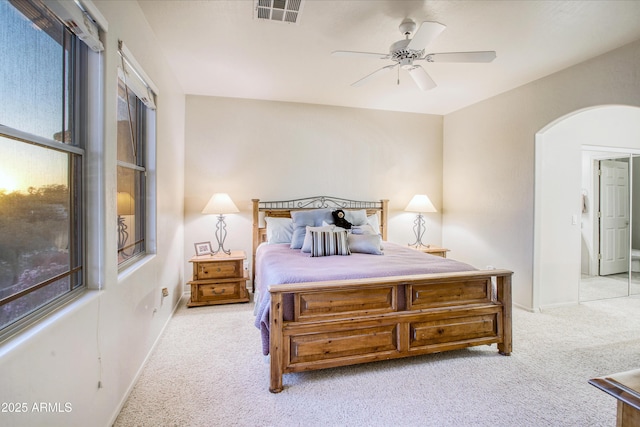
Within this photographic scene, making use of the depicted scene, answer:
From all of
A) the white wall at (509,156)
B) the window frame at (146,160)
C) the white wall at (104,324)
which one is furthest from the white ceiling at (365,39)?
the window frame at (146,160)

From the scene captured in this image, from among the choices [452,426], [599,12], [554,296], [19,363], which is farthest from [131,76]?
[554,296]

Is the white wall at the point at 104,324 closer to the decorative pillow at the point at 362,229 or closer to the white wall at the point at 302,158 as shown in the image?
Result: the white wall at the point at 302,158

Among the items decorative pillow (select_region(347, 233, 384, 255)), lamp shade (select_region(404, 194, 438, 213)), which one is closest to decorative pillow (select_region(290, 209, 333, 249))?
decorative pillow (select_region(347, 233, 384, 255))

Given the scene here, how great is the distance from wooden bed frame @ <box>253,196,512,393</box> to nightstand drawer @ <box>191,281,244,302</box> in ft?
6.12

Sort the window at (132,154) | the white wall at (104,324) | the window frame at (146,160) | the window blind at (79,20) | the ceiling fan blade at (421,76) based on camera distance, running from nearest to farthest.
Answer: the white wall at (104,324) < the window blind at (79,20) < the window at (132,154) < the window frame at (146,160) < the ceiling fan blade at (421,76)

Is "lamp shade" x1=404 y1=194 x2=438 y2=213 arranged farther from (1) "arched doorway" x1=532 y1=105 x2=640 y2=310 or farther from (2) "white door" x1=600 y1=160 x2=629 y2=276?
(2) "white door" x1=600 y1=160 x2=629 y2=276

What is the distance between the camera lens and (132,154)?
2.36 m

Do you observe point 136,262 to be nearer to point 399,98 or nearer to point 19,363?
point 19,363

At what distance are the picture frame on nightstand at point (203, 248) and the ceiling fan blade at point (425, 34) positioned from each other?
127 inches

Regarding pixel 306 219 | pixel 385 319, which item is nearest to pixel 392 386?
pixel 385 319

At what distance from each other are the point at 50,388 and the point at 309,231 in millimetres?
2397

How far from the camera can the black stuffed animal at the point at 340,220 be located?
3775 mm

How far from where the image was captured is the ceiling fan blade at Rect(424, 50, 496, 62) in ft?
7.29

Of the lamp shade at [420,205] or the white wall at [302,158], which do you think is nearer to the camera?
the white wall at [302,158]
